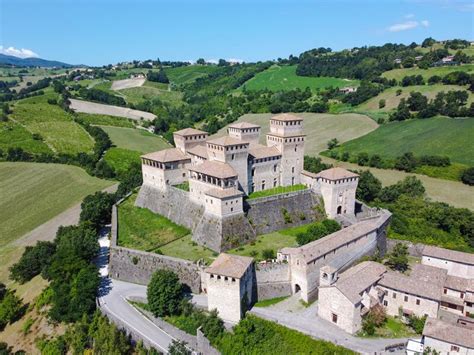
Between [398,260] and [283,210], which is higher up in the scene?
[283,210]

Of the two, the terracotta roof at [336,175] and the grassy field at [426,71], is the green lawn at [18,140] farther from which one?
the grassy field at [426,71]

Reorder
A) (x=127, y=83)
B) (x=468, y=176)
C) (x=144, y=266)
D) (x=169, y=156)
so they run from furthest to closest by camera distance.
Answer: (x=127, y=83)
(x=468, y=176)
(x=169, y=156)
(x=144, y=266)

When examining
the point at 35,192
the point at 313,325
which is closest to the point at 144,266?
the point at 313,325

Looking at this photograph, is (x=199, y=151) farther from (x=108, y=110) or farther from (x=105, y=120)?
(x=108, y=110)

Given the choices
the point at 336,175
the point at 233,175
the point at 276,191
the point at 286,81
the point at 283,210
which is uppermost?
the point at 286,81

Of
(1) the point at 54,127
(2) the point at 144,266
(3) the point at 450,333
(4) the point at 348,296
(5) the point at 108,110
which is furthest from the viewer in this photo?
(5) the point at 108,110

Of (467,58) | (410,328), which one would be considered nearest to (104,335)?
(410,328)

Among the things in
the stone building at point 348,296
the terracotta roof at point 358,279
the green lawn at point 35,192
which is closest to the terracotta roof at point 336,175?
the terracotta roof at point 358,279

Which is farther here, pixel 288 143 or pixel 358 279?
pixel 288 143
